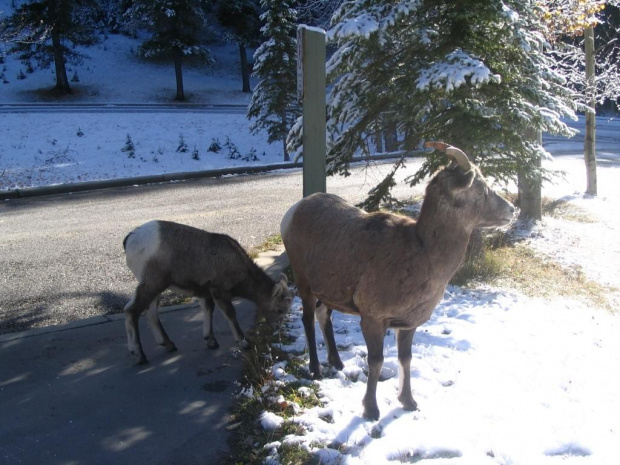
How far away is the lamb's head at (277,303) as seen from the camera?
601 centimetres

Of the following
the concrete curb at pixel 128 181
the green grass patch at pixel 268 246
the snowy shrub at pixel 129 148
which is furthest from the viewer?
the snowy shrub at pixel 129 148

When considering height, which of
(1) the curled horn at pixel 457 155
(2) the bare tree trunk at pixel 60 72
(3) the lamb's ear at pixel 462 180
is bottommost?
(3) the lamb's ear at pixel 462 180

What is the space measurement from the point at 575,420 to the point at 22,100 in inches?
1406

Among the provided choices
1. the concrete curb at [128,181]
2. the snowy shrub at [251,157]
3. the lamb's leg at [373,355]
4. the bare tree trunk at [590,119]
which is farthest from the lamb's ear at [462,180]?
the snowy shrub at [251,157]

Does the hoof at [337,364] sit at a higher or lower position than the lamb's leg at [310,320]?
lower

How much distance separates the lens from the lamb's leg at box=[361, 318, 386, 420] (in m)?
4.36

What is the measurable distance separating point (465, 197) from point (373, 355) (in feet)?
4.63

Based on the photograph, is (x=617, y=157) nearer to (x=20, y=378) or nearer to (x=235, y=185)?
(x=235, y=185)

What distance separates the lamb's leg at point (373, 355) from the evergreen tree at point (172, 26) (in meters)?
31.0

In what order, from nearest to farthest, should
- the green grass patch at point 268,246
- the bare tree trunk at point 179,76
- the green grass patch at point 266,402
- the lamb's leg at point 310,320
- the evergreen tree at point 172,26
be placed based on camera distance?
the green grass patch at point 266,402 < the lamb's leg at point 310,320 < the green grass patch at point 268,246 < the evergreen tree at point 172,26 < the bare tree trunk at point 179,76

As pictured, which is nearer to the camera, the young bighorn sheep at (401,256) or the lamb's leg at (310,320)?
the young bighorn sheep at (401,256)

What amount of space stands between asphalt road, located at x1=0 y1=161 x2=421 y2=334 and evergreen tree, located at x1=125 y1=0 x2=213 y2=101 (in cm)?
1877

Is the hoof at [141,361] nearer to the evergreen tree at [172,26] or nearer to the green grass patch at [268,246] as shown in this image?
the green grass patch at [268,246]

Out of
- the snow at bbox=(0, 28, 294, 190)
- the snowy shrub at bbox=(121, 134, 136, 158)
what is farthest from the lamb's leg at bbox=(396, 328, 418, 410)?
the snowy shrub at bbox=(121, 134, 136, 158)
